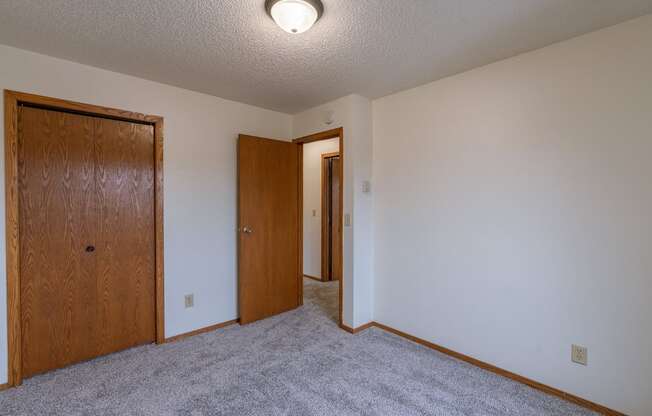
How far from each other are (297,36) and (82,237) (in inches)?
84.9

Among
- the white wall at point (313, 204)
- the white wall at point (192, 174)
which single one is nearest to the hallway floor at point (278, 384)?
the white wall at point (192, 174)

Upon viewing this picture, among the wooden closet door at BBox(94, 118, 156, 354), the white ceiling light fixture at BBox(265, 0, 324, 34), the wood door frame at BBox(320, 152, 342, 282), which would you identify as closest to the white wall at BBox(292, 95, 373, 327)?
the white ceiling light fixture at BBox(265, 0, 324, 34)

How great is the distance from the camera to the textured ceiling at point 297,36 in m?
1.60

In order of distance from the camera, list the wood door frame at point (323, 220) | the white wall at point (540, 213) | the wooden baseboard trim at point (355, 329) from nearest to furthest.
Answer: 1. the white wall at point (540, 213)
2. the wooden baseboard trim at point (355, 329)
3. the wood door frame at point (323, 220)

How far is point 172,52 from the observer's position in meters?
2.07

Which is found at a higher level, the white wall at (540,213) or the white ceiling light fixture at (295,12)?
the white ceiling light fixture at (295,12)

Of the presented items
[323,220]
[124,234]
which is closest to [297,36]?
[124,234]

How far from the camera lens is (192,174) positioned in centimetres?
281

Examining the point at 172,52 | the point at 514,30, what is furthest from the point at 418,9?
the point at 172,52

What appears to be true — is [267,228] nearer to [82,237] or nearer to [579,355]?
[82,237]

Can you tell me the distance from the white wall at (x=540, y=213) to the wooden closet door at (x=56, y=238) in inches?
102

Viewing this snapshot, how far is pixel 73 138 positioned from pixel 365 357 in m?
2.79

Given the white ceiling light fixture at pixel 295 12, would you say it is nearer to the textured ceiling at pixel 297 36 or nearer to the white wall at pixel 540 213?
the textured ceiling at pixel 297 36

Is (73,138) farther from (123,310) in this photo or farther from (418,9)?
(418,9)
